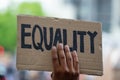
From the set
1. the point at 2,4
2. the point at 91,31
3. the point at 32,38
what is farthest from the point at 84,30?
the point at 2,4

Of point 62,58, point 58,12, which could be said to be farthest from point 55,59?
point 58,12

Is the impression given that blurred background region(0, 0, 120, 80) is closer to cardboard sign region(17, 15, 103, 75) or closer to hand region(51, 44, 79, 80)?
cardboard sign region(17, 15, 103, 75)

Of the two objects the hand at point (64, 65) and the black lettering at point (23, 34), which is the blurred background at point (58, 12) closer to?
the black lettering at point (23, 34)

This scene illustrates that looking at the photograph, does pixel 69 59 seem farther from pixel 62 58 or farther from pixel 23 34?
pixel 23 34

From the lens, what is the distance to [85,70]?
3303 millimetres

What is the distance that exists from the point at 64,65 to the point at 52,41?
0.78 feet

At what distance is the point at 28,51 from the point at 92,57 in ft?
1.10

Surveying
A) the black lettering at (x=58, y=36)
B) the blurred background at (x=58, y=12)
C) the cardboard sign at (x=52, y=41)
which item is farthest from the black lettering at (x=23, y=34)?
the blurred background at (x=58, y=12)

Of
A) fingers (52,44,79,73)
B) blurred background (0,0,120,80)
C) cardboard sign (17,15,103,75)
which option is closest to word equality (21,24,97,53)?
cardboard sign (17,15,103,75)

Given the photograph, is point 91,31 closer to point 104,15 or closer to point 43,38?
point 43,38

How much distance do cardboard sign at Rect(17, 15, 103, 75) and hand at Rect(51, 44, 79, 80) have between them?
13 cm

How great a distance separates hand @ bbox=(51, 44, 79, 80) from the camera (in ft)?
10.1

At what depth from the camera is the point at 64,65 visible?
3.07 m

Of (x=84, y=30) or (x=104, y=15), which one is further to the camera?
(x=104, y=15)
